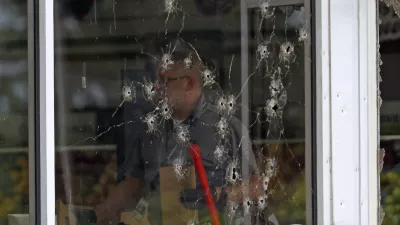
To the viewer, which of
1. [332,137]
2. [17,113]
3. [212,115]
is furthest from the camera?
[212,115]

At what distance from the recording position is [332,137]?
205 centimetres

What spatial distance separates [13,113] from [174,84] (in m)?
0.52

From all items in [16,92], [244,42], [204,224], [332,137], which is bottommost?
[204,224]

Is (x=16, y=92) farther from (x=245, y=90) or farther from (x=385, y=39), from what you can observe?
(x=385, y=39)

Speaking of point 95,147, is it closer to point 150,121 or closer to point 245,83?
point 150,121

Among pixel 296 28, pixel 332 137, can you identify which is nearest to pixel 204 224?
pixel 332 137

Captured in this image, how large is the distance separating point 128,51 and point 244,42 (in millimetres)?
349

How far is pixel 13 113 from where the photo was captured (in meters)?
1.83

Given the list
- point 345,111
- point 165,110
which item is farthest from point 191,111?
point 345,111

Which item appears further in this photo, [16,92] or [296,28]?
[296,28]

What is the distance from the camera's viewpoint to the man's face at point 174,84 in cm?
214

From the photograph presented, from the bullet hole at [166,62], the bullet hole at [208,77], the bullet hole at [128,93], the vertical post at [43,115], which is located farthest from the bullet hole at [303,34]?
the vertical post at [43,115]

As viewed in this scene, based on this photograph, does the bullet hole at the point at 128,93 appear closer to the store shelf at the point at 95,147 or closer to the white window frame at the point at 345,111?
the store shelf at the point at 95,147

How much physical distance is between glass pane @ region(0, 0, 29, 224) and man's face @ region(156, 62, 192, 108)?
17.8 inches
